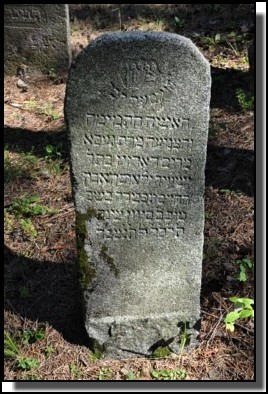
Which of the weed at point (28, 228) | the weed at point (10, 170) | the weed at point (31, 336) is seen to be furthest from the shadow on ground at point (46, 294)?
the weed at point (10, 170)

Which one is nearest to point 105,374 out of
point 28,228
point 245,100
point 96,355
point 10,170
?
point 96,355

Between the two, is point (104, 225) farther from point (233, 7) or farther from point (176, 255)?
point (233, 7)

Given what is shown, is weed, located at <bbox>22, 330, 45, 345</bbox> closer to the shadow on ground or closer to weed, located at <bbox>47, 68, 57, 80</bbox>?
the shadow on ground

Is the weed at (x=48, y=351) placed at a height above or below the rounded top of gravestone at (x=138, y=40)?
below

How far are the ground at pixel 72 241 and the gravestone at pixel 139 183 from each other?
0.20m

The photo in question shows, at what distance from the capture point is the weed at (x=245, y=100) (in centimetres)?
571

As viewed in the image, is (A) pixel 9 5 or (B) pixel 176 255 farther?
(A) pixel 9 5

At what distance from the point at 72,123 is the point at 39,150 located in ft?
9.50

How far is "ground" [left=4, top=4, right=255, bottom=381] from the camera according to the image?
3.42m

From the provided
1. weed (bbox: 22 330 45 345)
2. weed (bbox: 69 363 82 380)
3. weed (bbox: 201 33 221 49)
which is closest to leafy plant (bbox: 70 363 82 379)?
weed (bbox: 69 363 82 380)

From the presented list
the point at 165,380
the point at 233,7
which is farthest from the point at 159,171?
the point at 233,7

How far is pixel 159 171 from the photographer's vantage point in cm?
288

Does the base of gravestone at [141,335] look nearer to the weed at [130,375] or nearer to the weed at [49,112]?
the weed at [130,375]

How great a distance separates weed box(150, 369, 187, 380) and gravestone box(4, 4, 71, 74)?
4.72 meters
